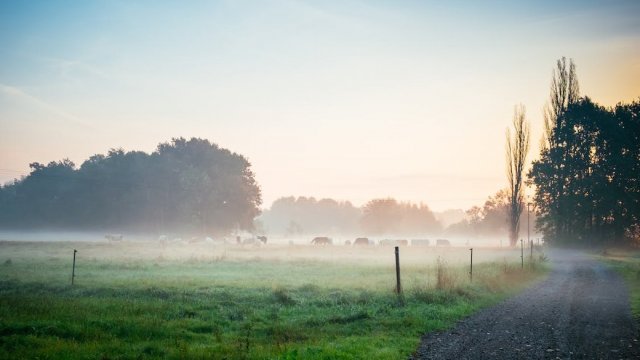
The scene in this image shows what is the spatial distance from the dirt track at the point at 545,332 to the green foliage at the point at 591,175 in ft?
162

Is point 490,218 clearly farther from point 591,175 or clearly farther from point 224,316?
point 224,316

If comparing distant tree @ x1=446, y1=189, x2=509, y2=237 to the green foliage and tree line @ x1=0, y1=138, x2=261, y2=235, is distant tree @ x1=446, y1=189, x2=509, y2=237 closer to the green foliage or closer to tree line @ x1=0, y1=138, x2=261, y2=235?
the green foliage

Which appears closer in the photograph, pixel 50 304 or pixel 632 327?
pixel 632 327

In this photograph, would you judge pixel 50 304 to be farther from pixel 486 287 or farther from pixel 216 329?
pixel 486 287

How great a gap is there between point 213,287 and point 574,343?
1502 cm

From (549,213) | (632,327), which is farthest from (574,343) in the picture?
(549,213)

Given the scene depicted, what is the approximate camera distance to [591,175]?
60.9 meters

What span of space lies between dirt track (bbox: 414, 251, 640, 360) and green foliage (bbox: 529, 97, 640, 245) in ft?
162

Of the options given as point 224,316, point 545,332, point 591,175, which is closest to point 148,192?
point 224,316

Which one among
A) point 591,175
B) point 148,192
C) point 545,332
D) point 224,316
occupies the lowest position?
point 224,316

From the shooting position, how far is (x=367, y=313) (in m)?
13.5

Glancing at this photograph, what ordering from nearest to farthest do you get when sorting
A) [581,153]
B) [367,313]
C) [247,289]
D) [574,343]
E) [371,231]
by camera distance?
[574,343], [367,313], [247,289], [581,153], [371,231]

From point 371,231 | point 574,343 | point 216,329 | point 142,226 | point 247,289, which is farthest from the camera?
point 371,231

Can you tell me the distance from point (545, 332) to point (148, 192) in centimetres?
8700
